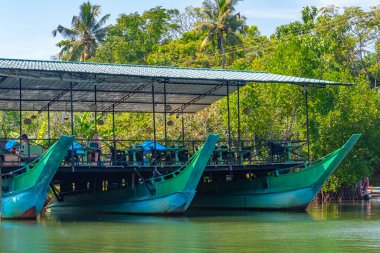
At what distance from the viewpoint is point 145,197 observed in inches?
953

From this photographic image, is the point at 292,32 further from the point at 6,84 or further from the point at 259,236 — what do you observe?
the point at 259,236

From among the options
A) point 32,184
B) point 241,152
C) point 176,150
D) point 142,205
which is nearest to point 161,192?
point 142,205

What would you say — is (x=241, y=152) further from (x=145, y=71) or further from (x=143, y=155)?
(x=145, y=71)

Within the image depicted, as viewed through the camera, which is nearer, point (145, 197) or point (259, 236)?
point (259, 236)

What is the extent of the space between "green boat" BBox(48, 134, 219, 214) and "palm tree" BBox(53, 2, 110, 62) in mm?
27191

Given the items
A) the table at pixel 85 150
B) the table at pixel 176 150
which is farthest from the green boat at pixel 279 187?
the table at pixel 85 150

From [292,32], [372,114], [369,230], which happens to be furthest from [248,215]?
[292,32]

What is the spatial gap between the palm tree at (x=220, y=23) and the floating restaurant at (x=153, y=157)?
19.8 metres

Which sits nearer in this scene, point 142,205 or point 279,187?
point 142,205

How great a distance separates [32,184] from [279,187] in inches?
305

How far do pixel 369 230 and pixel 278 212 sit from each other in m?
7.14

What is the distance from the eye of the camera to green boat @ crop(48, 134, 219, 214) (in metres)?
22.8

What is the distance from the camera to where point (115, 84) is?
24.9 metres

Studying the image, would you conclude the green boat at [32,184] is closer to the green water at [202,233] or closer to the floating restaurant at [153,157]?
the floating restaurant at [153,157]
